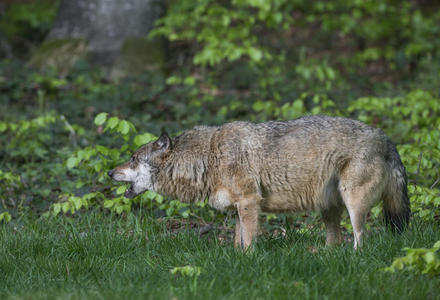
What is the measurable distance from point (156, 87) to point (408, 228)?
724 centimetres

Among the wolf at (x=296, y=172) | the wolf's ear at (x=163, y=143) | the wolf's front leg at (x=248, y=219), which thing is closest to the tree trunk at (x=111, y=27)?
the wolf's ear at (x=163, y=143)

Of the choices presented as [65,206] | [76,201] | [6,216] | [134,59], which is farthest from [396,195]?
[134,59]

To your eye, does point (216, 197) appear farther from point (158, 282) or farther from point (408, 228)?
point (408, 228)

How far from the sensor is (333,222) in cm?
634

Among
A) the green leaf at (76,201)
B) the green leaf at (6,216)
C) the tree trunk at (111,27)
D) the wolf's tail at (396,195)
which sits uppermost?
the tree trunk at (111,27)

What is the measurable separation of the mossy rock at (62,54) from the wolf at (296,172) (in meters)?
7.68

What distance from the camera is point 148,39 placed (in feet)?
42.9

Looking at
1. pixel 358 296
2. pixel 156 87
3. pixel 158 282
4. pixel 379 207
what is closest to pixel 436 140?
pixel 379 207

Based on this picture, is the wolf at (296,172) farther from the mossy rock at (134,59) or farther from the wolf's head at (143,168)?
the mossy rock at (134,59)

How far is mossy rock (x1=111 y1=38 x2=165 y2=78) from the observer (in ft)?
42.9

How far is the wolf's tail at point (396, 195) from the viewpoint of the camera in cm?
601

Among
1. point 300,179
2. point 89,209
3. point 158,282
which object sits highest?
point 300,179

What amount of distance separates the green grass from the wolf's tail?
17 cm

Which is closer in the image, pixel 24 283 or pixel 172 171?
pixel 24 283
